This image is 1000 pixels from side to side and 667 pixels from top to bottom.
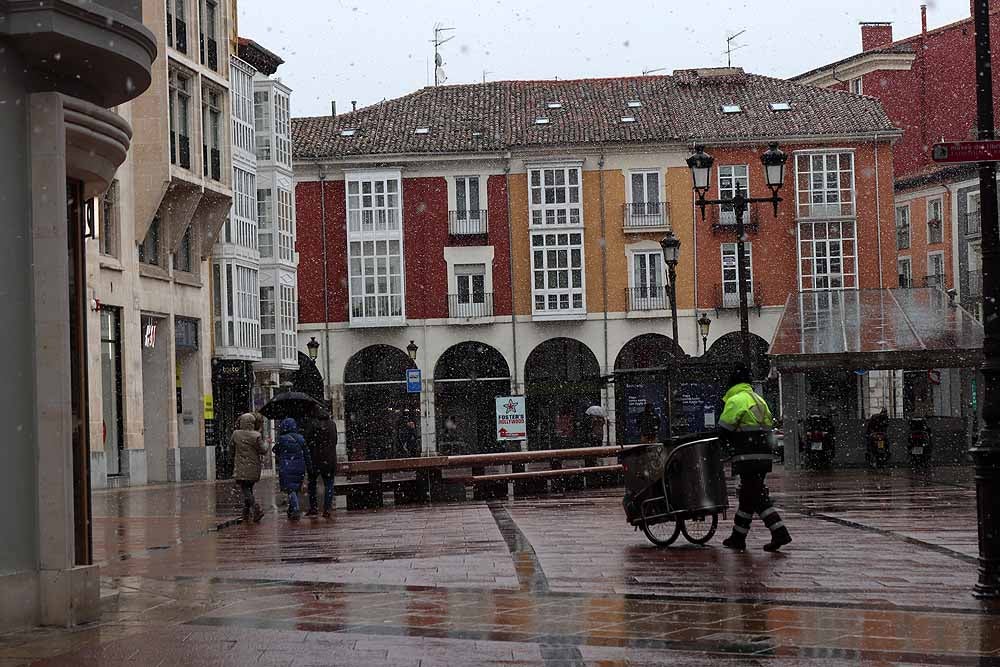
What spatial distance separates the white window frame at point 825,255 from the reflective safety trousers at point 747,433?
154 ft

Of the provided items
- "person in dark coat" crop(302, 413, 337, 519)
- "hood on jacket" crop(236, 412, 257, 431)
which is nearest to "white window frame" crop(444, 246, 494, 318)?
"person in dark coat" crop(302, 413, 337, 519)

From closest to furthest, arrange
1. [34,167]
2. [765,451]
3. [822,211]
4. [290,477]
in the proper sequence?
[34,167]
[765,451]
[290,477]
[822,211]

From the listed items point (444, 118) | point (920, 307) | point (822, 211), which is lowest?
point (920, 307)

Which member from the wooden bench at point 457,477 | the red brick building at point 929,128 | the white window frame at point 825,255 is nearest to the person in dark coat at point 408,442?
the white window frame at point 825,255

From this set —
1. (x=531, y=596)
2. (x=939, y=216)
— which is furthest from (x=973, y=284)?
(x=531, y=596)

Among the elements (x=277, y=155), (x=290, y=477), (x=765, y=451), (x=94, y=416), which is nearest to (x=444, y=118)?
(x=277, y=155)

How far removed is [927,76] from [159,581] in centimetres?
5956

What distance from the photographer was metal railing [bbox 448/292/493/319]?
198 feet

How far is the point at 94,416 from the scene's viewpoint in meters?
35.1

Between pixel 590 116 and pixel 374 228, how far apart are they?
969cm

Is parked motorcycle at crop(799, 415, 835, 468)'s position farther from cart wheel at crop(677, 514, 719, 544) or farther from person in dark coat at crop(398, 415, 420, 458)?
person in dark coat at crop(398, 415, 420, 458)

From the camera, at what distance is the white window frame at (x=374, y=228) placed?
2391 inches

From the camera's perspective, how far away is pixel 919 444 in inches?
1316

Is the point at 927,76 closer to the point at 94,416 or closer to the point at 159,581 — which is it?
the point at 94,416
